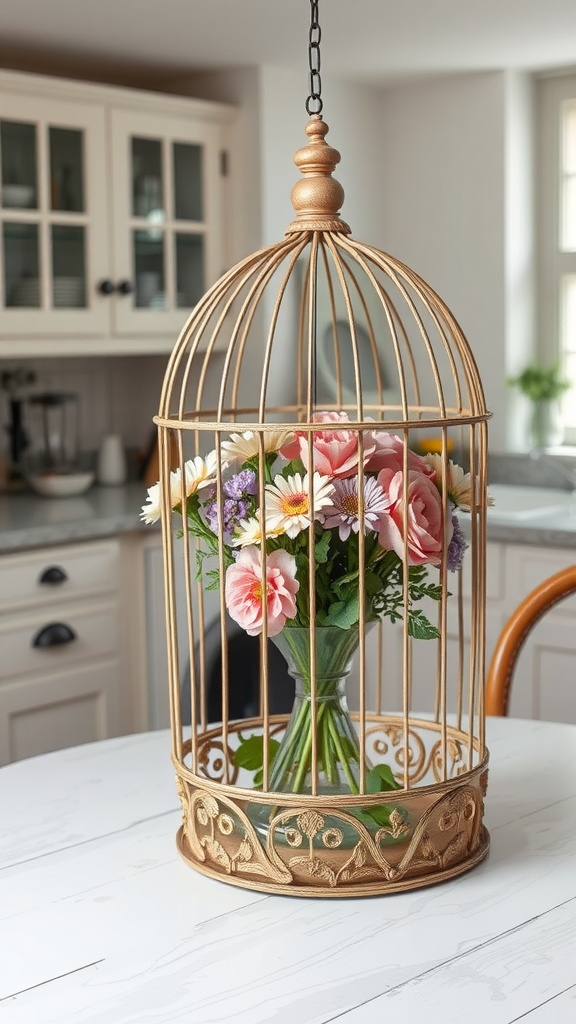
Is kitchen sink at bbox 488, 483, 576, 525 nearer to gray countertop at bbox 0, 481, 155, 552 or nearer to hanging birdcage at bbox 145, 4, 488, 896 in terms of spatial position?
gray countertop at bbox 0, 481, 155, 552

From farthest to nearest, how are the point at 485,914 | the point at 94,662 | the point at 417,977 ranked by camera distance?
1. the point at 94,662
2. the point at 485,914
3. the point at 417,977

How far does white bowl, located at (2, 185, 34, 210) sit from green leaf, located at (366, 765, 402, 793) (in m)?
2.43

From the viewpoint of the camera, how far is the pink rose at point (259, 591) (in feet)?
3.52

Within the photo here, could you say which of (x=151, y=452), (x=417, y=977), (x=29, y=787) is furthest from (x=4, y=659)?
(x=417, y=977)

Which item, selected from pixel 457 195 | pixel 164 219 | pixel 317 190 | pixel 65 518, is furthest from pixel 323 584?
pixel 457 195

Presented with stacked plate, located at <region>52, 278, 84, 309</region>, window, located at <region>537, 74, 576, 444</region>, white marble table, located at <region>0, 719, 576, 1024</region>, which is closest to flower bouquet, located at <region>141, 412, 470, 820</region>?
white marble table, located at <region>0, 719, 576, 1024</region>

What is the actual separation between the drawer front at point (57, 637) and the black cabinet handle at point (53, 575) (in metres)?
0.07

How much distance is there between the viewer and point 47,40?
3.20m

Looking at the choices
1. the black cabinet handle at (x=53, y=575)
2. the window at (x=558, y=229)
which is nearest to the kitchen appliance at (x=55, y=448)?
the black cabinet handle at (x=53, y=575)

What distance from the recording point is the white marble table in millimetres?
933

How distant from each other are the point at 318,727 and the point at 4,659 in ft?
6.19

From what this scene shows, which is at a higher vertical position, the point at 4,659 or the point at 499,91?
the point at 499,91

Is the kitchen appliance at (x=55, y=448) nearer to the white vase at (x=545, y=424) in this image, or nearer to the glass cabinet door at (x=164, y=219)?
the glass cabinet door at (x=164, y=219)

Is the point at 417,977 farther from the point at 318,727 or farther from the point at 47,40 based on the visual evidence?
the point at 47,40
